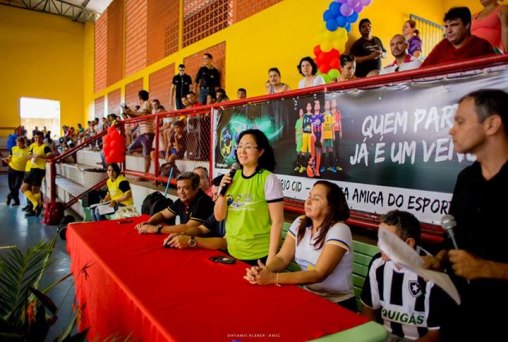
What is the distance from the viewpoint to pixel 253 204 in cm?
207

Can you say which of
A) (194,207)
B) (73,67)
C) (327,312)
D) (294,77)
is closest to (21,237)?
(194,207)

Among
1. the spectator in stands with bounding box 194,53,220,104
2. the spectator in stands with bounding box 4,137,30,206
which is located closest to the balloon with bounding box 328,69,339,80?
the spectator in stands with bounding box 194,53,220,104

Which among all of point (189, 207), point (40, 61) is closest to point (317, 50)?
point (189, 207)

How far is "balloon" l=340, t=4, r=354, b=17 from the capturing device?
4.41 metres

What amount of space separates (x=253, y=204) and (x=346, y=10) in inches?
139

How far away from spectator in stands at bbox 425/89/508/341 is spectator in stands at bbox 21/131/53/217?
7.50 meters

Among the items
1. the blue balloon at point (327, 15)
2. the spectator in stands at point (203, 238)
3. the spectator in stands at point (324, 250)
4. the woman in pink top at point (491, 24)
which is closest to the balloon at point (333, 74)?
the blue balloon at point (327, 15)

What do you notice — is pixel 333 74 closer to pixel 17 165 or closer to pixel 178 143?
pixel 178 143

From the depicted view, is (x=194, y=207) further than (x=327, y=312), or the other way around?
(x=194, y=207)

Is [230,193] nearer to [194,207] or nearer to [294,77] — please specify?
[194,207]

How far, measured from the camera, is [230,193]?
7.14 ft

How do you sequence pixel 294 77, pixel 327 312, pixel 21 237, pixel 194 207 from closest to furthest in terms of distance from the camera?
1. pixel 327 312
2. pixel 194 207
3. pixel 21 237
4. pixel 294 77

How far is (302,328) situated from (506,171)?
86 centimetres

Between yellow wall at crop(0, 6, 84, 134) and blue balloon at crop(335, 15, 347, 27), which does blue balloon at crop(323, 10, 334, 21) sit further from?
yellow wall at crop(0, 6, 84, 134)
